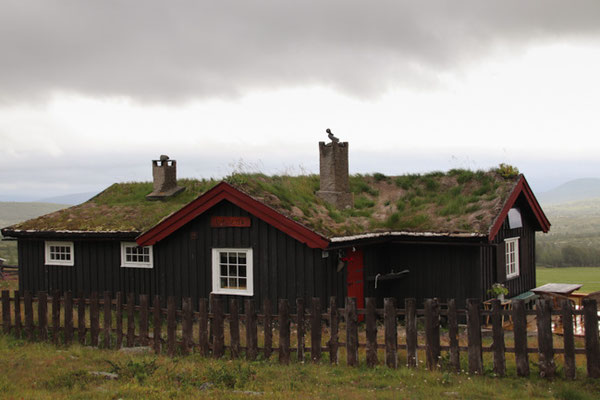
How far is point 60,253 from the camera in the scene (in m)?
21.1

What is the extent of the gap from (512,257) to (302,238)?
8624 mm

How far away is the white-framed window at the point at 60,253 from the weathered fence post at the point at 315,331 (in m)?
12.3

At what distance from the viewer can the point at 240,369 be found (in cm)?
1038

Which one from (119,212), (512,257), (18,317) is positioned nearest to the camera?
(18,317)

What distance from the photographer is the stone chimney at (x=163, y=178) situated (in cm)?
2255

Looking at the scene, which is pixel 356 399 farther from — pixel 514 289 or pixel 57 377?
pixel 514 289

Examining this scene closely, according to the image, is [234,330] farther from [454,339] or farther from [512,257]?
[512,257]

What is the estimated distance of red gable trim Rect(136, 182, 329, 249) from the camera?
15.4 m

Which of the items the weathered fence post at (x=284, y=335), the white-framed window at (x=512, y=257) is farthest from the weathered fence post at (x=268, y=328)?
the white-framed window at (x=512, y=257)

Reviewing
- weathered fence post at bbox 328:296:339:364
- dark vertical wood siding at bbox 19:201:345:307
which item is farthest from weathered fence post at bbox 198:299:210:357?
dark vertical wood siding at bbox 19:201:345:307

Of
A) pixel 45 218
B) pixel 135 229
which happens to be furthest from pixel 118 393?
pixel 45 218

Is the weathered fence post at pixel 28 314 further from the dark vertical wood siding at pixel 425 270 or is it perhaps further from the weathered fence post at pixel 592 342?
the weathered fence post at pixel 592 342

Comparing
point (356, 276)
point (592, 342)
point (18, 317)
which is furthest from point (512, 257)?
point (18, 317)

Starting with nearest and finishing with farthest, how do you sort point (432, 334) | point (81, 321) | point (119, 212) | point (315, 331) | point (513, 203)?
point (432, 334) < point (315, 331) < point (81, 321) < point (513, 203) < point (119, 212)
